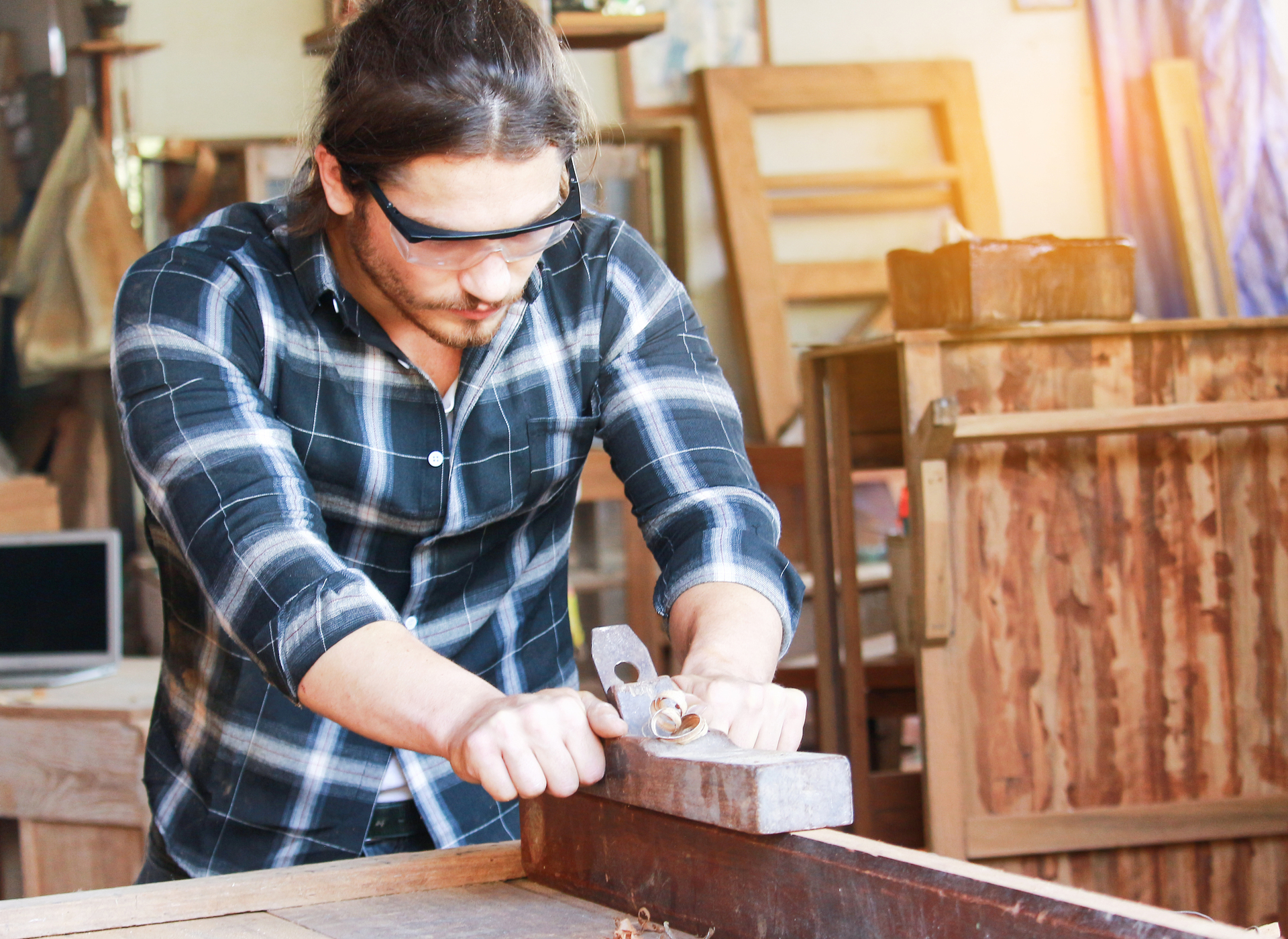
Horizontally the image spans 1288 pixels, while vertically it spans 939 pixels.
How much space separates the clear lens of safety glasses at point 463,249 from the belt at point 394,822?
59cm

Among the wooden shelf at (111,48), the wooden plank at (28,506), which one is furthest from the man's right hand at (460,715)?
the wooden shelf at (111,48)

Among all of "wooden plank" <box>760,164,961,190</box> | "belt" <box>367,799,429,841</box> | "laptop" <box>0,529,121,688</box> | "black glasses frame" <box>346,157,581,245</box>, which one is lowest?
"laptop" <box>0,529,121,688</box>

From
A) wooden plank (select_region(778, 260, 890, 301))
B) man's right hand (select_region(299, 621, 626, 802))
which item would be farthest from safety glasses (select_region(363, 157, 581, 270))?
wooden plank (select_region(778, 260, 890, 301))

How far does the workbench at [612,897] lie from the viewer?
0.78 m

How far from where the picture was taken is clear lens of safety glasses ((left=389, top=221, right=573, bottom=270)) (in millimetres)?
1230

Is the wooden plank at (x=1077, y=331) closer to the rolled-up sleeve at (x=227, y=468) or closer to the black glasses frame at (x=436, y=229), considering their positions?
the black glasses frame at (x=436, y=229)

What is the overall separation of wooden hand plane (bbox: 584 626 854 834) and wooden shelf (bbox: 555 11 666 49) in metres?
2.51

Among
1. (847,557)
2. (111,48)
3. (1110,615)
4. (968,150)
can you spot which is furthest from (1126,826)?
(111,48)

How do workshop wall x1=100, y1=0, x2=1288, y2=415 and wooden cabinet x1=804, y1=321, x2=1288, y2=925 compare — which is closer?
wooden cabinet x1=804, y1=321, x2=1288, y2=925

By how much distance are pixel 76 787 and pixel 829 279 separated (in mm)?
2578

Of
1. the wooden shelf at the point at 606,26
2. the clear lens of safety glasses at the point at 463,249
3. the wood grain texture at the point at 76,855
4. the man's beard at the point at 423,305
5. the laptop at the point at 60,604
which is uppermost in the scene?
the wooden shelf at the point at 606,26

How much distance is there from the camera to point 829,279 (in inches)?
159

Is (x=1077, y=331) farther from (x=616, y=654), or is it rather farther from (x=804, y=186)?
(x=616, y=654)

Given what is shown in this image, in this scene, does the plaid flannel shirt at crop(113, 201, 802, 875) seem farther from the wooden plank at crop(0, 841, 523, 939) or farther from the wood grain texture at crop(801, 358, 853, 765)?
the wood grain texture at crop(801, 358, 853, 765)
